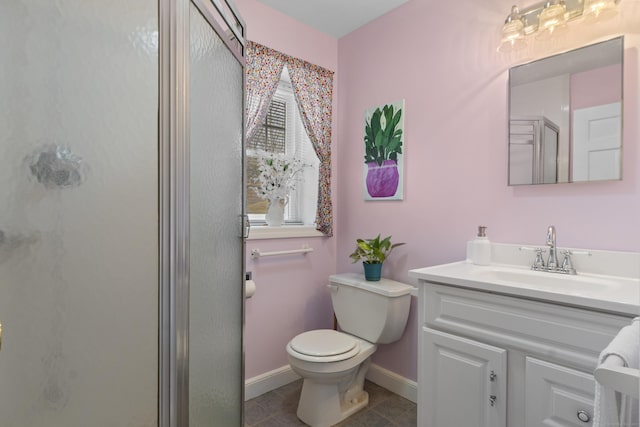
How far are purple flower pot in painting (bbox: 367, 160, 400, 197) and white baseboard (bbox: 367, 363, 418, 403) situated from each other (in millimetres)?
1133

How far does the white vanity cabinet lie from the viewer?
101 centimetres

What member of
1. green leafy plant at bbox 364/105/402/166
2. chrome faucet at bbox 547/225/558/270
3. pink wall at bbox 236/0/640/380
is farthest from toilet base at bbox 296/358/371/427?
green leafy plant at bbox 364/105/402/166

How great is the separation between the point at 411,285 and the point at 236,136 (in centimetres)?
A: 134

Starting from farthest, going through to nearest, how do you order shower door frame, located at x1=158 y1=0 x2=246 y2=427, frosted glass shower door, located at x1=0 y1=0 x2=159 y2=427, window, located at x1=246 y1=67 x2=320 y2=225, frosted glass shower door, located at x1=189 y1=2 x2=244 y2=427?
window, located at x1=246 y1=67 x2=320 y2=225
frosted glass shower door, located at x1=189 y1=2 x2=244 y2=427
shower door frame, located at x1=158 y1=0 x2=246 y2=427
frosted glass shower door, located at x1=0 y1=0 x2=159 y2=427

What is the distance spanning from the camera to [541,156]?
1521 mm

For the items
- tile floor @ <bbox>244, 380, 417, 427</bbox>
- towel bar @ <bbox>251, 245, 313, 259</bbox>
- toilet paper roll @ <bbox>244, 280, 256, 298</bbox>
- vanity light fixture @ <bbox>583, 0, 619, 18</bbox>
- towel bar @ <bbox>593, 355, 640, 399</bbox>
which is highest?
vanity light fixture @ <bbox>583, 0, 619, 18</bbox>

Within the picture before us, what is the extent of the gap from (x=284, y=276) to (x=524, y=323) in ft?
4.65

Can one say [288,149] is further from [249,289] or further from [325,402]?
[325,402]

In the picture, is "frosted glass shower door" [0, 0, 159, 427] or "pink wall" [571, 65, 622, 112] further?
"pink wall" [571, 65, 622, 112]

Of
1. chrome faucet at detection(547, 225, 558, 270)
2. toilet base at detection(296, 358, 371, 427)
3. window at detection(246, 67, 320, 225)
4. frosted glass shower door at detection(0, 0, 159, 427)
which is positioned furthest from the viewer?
window at detection(246, 67, 320, 225)

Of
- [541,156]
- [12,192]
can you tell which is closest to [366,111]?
[541,156]

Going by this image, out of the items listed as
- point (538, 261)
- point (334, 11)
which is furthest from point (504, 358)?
point (334, 11)

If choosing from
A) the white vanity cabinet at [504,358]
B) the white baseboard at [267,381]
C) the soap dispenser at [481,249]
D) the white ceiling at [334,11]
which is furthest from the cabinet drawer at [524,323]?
the white ceiling at [334,11]

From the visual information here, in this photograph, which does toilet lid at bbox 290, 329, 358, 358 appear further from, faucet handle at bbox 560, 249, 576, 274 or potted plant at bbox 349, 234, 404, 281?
faucet handle at bbox 560, 249, 576, 274
